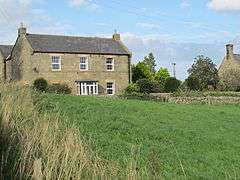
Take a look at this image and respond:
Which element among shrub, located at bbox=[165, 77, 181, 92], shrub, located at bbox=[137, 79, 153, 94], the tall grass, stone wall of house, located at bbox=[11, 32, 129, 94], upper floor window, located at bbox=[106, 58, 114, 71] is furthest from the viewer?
upper floor window, located at bbox=[106, 58, 114, 71]

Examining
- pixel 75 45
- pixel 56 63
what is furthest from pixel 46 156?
pixel 75 45

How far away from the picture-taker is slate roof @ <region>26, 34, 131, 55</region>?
2230 inches

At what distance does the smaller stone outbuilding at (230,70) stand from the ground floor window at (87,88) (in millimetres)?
16027

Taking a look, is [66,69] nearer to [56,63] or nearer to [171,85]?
[56,63]

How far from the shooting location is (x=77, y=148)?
22.2 feet

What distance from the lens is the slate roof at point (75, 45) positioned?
5664cm

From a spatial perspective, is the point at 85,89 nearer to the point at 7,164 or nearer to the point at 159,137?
the point at 159,137

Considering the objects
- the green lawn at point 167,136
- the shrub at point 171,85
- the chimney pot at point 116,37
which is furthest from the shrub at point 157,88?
the green lawn at point 167,136

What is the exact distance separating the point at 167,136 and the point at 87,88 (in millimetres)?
43888

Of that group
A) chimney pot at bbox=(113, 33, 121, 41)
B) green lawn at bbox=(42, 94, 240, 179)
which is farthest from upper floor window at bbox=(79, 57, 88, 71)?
green lawn at bbox=(42, 94, 240, 179)

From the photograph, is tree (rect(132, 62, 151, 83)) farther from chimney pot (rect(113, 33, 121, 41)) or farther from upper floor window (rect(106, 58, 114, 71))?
upper floor window (rect(106, 58, 114, 71))

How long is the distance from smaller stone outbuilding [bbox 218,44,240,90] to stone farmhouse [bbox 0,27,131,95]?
12372mm

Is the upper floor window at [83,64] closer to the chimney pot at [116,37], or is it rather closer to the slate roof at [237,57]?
the chimney pot at [116,37]

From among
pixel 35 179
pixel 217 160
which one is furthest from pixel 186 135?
pixel 35 179
